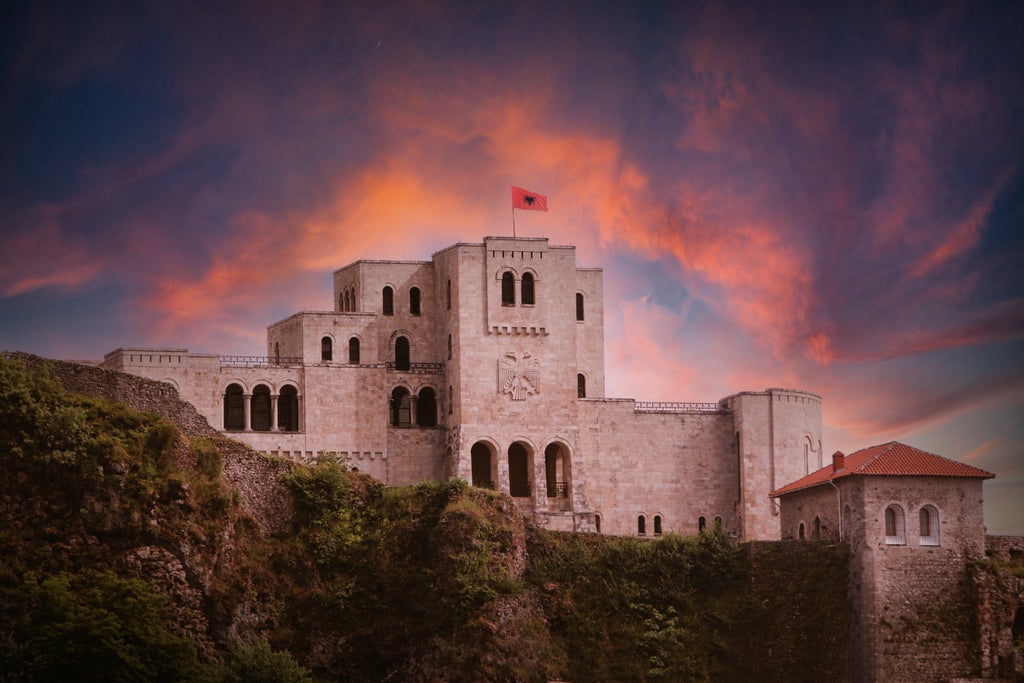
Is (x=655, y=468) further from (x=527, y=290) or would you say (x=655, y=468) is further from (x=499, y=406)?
(x=527, y=290)

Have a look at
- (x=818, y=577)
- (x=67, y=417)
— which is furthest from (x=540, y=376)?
(x=67, y=417)

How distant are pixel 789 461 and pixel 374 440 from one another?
66.4 feet

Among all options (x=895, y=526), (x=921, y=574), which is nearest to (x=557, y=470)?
(x=895, y=526)

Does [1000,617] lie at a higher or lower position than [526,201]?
lower

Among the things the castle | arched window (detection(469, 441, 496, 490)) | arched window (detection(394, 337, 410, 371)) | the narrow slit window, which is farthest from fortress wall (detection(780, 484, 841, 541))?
arched window (detection(394, 337, 410, 371))

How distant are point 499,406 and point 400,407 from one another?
5.35 m

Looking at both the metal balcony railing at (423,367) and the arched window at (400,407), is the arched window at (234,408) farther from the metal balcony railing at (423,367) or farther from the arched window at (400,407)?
the metal balcony railing at (423,367)

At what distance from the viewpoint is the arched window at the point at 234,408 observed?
243ft

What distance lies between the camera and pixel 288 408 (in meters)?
75.4

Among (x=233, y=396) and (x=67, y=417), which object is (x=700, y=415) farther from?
(x=67, y=417)

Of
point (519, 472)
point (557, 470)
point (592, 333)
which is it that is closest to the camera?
point (557, 470)

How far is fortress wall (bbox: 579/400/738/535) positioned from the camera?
77.9 metres

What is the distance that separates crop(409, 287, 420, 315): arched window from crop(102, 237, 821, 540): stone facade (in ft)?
0.30

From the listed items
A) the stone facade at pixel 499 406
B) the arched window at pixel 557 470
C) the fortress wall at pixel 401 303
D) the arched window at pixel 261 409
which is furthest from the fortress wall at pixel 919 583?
the arched window at pixel 261 409
